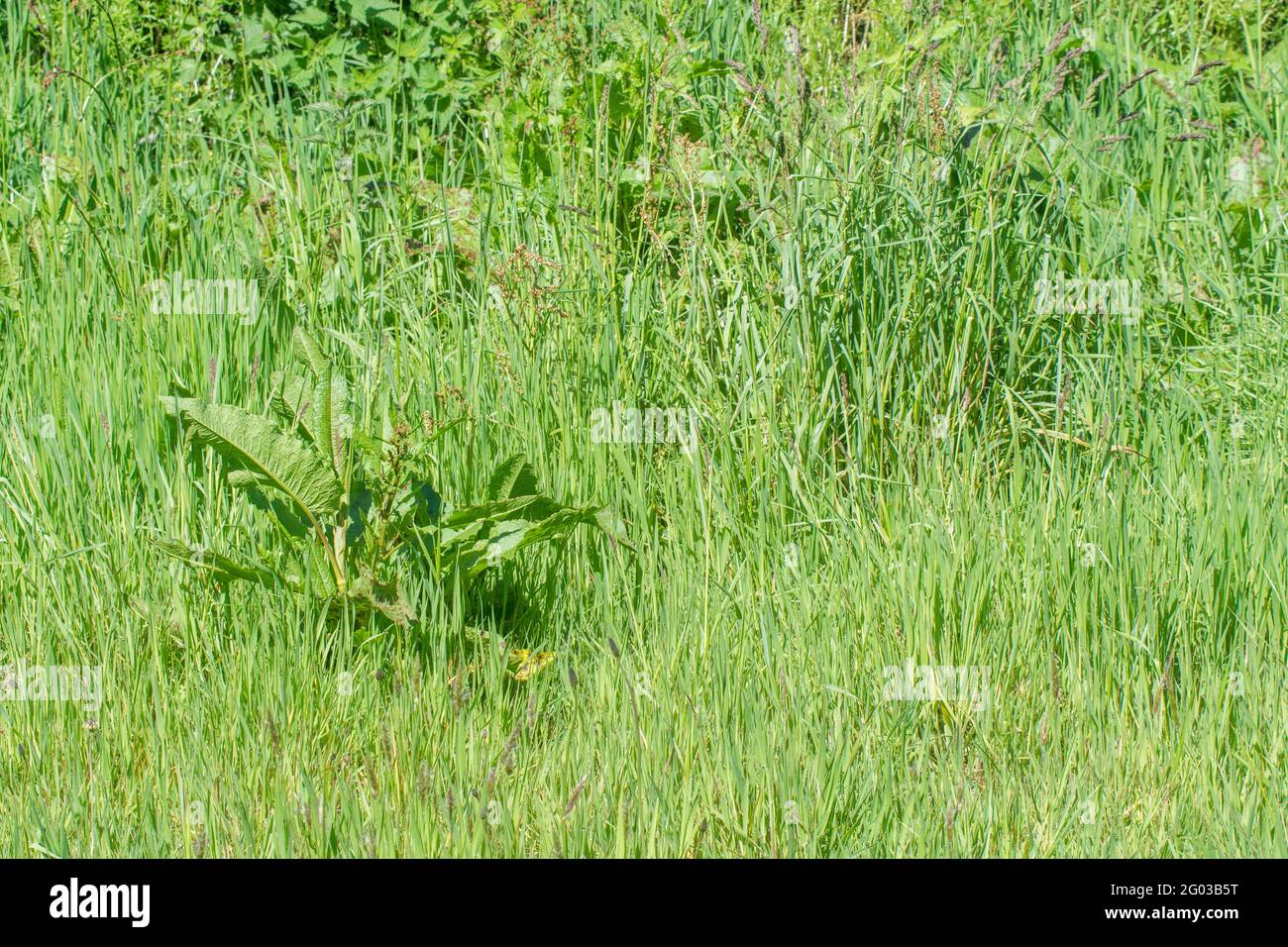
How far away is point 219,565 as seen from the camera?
225cm

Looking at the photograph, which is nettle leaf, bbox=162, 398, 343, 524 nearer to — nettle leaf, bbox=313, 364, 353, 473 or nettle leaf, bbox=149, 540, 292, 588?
nettle leaf, bbox=313, 364, 353, 473

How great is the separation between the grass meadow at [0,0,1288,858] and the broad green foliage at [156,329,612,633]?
7 centimetres

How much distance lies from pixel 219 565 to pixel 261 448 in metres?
0.23

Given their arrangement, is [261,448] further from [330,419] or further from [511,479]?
[511,479]

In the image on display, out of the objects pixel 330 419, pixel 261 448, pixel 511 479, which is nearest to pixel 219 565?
pixel 261 448

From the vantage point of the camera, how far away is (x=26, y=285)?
3143 mm

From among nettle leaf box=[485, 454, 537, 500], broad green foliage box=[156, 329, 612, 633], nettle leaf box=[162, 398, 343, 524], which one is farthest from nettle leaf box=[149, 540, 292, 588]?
nettle leaf box=[485, 454, 537, 500]

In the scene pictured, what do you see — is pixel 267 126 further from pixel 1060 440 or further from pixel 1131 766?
pixel 1131 766

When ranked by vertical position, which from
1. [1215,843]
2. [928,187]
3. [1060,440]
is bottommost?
[1215,843]

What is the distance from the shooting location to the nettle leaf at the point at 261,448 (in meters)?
2.22

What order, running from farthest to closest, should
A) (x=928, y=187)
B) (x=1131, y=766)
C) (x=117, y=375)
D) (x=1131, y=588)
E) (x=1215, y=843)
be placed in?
1. (x=928, y=187)
2. (x=117, y=375)
3. (x=1131, y=588)
4. (x=1131, y=766)
5. (x=1215, y=843)

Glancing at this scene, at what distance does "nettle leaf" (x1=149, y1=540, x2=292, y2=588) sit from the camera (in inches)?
87.6

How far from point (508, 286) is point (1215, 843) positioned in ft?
6.50

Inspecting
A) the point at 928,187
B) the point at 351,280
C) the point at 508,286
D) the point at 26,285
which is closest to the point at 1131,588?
the point at 928,187
